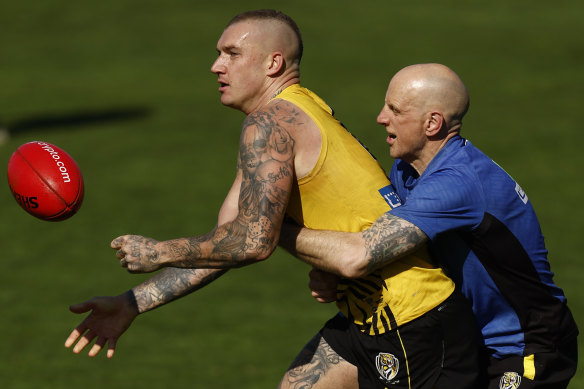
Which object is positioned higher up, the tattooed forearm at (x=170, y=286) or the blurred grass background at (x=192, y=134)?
the tattooed forearm at (x=170, y=286)

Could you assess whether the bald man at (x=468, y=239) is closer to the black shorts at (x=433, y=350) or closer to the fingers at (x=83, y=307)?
the black shorts at (x=433, y=350)

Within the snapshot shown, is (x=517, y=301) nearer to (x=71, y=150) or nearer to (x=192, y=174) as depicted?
(x=192, y=174)

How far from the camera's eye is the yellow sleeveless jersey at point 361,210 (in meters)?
5.18

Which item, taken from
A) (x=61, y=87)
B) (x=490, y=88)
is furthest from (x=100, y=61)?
(x=490, y=88)

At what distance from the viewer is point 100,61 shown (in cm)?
2691

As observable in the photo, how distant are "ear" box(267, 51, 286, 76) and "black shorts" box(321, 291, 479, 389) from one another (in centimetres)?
158

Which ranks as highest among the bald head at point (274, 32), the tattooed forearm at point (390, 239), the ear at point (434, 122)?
the bald head at point (274, 32)

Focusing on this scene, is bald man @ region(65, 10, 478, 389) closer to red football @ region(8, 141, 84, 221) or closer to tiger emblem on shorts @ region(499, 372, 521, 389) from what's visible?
tiger emblem on shorts @ region(499, 372, 521, 389)

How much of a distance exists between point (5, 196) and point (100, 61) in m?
11.7

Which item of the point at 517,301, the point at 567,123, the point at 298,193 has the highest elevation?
the point at 298,193

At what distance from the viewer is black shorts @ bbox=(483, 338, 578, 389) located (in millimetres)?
5289

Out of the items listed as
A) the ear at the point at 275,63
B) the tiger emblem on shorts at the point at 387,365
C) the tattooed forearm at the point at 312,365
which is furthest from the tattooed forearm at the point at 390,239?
the ear at the point at 275,63

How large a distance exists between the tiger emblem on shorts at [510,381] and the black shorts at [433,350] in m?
0.16

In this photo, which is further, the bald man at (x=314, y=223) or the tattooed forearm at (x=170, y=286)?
the tattooed forearm at (x=170, y=286)
